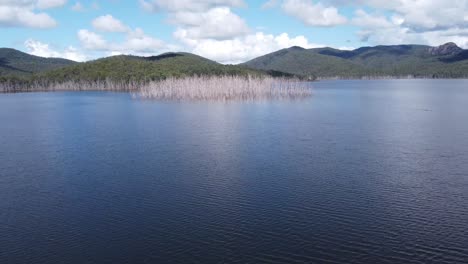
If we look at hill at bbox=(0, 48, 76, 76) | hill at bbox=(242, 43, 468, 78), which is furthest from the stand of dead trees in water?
hill at bbox=(242, 43, 468, 78)

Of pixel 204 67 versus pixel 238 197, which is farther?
pixel 204 67

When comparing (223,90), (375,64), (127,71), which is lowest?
(223,90)

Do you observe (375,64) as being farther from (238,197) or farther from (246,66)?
(238,197)

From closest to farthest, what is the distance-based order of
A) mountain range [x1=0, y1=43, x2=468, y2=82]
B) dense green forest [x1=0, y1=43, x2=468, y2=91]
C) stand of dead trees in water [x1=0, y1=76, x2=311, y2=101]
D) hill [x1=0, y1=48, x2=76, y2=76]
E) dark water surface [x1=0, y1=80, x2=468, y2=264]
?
1. dark water surface [x1=0, y1=80, x2=468, y2=264]
2. stand of dead trees in water [x1=0, y1=76, x2=311, y2=101]
3. dense green forest [x1=0, y1=43, x2=468, y2=91]
4. mountain range [x1=0, y1=43, x2=468, y2=82]
5. hill [x1=0, y1=48, x2=76, y2=76]

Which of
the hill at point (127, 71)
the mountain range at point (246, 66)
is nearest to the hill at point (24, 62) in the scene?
the mountain range at point (246, 66)

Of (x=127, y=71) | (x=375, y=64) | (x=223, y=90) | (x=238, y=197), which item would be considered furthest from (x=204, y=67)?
(x=375, y=64)

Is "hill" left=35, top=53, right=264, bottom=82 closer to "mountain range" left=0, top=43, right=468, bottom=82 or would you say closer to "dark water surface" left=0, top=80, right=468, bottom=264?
"mountain range" left=0, top=43, right=468, bottom=82
